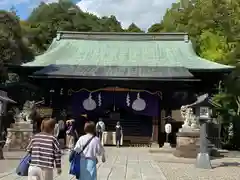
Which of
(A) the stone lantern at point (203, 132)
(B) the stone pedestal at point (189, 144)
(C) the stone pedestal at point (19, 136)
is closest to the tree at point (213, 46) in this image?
(B) the stone pedestal at point (189, 144)

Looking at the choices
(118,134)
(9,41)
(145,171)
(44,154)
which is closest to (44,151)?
(44,154)

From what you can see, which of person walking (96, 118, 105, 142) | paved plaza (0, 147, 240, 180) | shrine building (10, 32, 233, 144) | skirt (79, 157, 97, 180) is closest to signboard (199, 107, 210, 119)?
paved plaza (0, 147, 240, 180)

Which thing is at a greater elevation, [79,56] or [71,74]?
[79,56]

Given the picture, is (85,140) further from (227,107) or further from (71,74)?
(227,107)

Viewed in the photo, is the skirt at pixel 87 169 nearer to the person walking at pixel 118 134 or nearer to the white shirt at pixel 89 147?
the white shirt at pixel 89 147

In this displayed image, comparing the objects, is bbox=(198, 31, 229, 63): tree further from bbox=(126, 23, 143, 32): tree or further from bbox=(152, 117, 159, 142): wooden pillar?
bbox=(126, 23, 143, 32): tree

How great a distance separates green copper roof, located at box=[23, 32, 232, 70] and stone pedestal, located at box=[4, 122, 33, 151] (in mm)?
5461

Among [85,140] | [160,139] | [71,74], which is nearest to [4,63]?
[71,74]

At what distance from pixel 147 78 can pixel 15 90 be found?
24.2 feet

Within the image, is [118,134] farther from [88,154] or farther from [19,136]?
[88,154]

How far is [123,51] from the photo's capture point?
23297 millimetres

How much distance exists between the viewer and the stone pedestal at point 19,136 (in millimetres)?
15719

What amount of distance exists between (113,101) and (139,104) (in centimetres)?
145

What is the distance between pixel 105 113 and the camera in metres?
20.4
